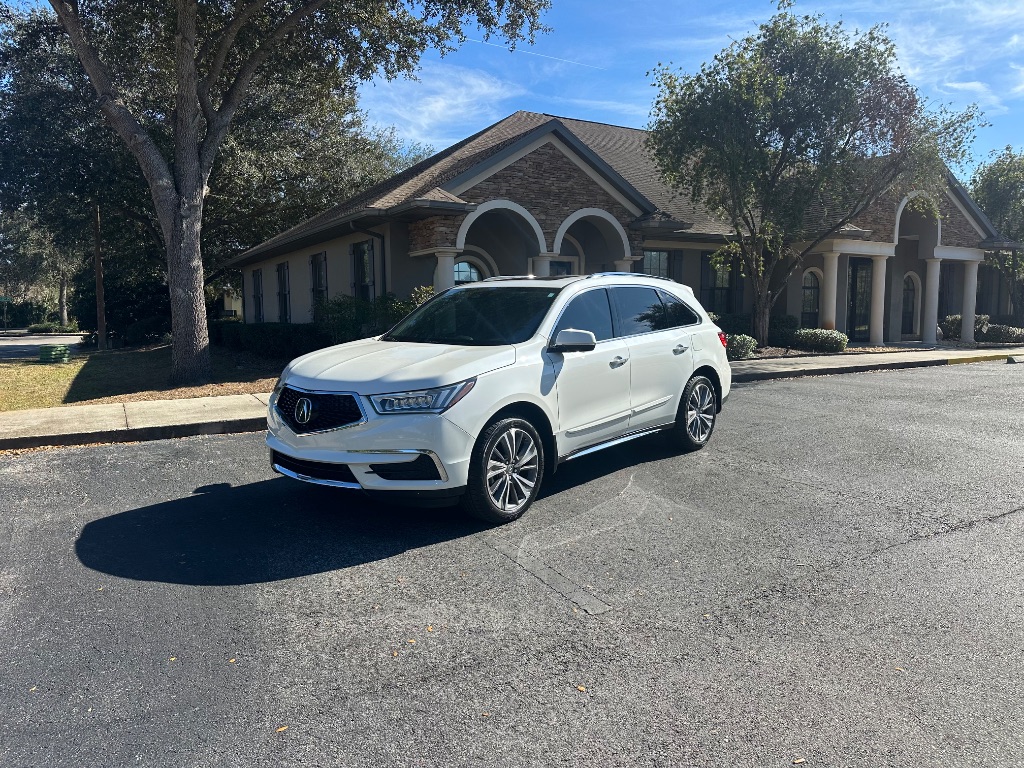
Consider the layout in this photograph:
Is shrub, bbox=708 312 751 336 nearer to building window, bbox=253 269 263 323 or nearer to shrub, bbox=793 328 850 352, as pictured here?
shrub, bbox=793 328 850 352

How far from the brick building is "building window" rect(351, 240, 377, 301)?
0.13ft

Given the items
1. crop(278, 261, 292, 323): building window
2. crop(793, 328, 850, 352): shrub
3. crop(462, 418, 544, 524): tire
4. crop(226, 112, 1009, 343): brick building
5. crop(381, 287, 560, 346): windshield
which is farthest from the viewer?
crop(278, 261, 292, 323): building window

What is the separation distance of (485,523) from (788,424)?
5457 millimetres

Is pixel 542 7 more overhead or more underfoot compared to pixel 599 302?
more overhead

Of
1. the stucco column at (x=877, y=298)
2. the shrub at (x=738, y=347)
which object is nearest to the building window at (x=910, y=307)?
the stucco column at (x=877, y=298)

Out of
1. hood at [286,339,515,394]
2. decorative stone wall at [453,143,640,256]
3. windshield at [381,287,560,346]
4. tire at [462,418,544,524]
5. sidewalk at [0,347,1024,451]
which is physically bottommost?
sidewalk at [0,347,1024,451]

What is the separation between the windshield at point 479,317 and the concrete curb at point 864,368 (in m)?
8.85

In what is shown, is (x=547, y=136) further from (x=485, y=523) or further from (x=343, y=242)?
(x=485, y=523)

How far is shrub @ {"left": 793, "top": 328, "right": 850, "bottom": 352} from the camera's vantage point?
68.5ft

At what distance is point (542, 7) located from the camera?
614 inches

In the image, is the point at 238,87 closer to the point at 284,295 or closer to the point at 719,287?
the point at 284,295

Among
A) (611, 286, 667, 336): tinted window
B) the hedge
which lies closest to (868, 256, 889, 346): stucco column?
the hedge

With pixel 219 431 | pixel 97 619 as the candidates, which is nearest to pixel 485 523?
pixel 97 619

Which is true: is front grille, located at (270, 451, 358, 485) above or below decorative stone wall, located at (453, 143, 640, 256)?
below
